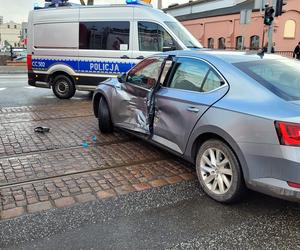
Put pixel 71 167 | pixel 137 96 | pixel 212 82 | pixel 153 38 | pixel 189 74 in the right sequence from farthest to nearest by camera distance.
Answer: pixel 153 38
pixel 137 96
pixel 71 167
pixel 189 74
pixel 212 82

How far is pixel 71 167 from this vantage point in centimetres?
496

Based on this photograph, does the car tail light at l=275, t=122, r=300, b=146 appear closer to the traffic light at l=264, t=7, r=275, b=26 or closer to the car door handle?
the car door handle

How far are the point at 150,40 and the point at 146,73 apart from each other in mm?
4565

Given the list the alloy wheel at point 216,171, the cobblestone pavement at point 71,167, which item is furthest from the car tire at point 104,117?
the alloy wheel at point 216,171

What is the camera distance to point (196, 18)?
135 ft

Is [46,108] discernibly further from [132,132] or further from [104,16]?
[132,132]

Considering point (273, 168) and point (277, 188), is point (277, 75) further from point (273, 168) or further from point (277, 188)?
point (277, 188)

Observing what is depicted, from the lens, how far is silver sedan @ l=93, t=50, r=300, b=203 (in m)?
3.26

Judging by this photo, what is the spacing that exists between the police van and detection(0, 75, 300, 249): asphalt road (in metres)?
5.97

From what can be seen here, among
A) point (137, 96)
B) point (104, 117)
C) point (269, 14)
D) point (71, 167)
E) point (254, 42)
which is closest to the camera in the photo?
point (71, 167)

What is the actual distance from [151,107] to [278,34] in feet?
93.0

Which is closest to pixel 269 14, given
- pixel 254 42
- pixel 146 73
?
pixel 146 73

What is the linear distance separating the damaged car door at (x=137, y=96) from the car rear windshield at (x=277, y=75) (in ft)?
4.77

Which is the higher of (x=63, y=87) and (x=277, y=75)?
(x=277, y=75)
